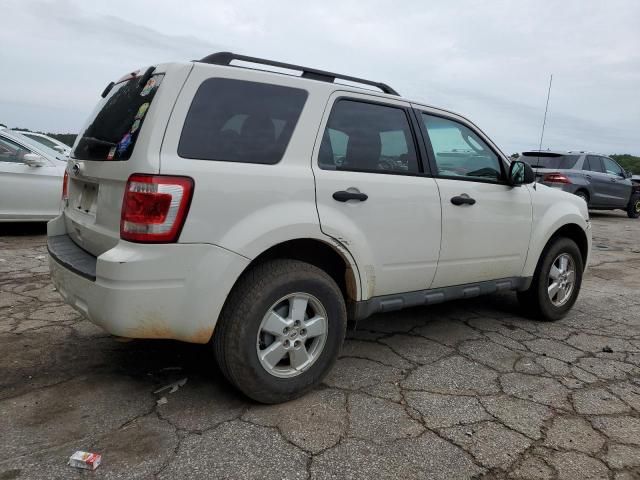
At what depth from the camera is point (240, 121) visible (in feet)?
8.67

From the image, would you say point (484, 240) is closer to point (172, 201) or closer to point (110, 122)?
point (172, 201)

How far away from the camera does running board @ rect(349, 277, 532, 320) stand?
10.3ft

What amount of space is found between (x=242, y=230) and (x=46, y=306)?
268cm

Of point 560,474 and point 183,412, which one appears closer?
point 560,474

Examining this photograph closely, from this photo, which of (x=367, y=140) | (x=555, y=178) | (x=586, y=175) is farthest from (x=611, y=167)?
(x=367, y=140)

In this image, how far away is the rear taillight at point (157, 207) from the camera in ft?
Result: 7.66

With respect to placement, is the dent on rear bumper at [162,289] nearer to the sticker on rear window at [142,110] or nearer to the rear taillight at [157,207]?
the rear taillight at [157,207]

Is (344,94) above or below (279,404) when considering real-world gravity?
above

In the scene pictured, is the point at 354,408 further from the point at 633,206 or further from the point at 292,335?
the point at 633,206

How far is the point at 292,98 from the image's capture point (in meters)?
2.85

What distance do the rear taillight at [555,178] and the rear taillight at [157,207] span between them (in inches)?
448

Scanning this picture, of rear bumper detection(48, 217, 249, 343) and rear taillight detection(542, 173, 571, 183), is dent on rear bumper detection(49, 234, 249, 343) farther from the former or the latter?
rear taillight detection(542, 173, 571, 183)

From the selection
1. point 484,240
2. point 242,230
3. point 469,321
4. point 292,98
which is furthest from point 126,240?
point 469,321

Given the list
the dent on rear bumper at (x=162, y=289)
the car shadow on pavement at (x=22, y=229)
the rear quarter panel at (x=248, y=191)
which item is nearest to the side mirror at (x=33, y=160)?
the car shadow on pavement at (x=22, y=229)
